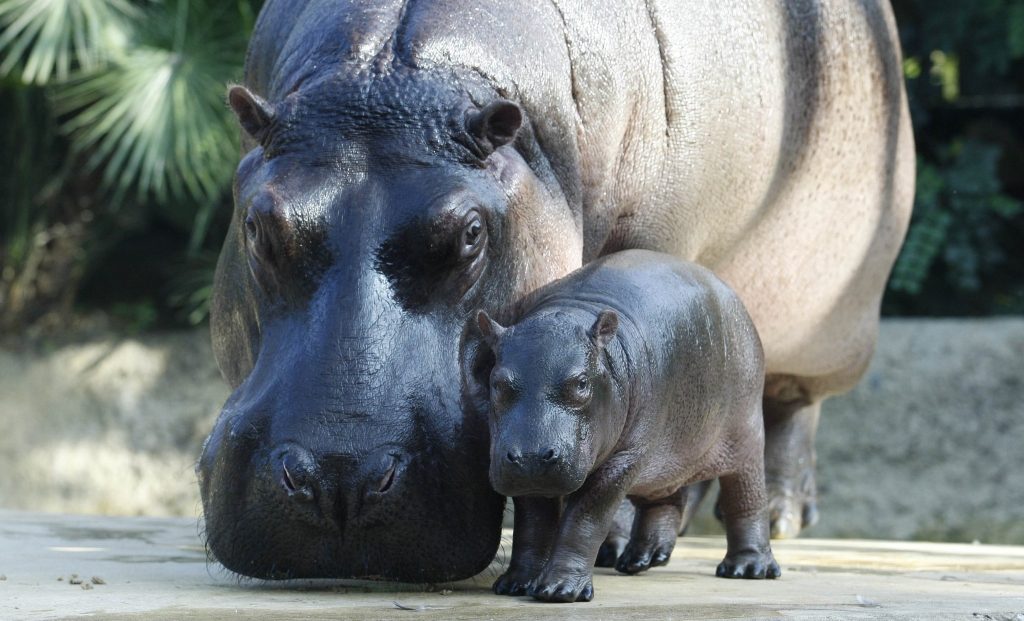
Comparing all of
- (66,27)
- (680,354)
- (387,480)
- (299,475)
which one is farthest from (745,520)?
(66,27)

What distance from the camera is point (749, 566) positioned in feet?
11.8

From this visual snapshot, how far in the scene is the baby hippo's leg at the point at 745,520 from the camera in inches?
142

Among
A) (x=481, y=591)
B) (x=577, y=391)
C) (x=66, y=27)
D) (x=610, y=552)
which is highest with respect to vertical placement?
(x=577, y=391)

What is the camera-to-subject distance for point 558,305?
10.3 ft

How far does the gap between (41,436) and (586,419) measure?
23.5 ft

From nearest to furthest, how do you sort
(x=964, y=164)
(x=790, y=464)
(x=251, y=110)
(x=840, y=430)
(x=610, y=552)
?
(x=251, y=110), (x=610, y=552), (x=790, y=464), (x=840, y=430), (x=964, y=164)

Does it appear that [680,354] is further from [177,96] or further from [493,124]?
[177,96]

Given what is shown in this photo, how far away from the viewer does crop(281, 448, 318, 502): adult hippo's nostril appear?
9.53 ft

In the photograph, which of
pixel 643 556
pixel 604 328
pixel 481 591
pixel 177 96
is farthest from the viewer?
pixel 177 96

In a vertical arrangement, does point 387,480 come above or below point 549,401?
below

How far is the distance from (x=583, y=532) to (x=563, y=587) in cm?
15

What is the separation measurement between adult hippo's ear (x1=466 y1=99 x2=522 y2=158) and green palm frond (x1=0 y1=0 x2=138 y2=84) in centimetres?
561

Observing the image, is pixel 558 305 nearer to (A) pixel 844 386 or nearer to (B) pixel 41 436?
(A) pixel 844 386

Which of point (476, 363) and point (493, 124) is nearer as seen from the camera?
point (476, 363)
